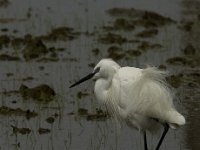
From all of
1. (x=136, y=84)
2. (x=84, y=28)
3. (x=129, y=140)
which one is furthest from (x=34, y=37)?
(x=136, y=84)

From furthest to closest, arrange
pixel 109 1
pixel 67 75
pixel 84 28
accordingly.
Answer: pixel 109 1
pixel 84 28
pixel 67 75

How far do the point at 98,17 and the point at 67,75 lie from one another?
5.60 metres

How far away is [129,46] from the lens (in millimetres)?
15906

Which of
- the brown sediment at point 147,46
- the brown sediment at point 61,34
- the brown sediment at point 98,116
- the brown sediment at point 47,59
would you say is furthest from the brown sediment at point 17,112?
the brown sediment at point 61,34

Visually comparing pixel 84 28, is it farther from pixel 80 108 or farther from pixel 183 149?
pixel 183 149

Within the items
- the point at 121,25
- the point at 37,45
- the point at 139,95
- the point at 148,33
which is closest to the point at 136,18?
the point at 121,25

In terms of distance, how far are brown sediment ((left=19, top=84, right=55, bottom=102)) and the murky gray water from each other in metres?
0.09

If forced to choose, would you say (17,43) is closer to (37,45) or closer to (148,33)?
(37,45)

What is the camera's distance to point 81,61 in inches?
573

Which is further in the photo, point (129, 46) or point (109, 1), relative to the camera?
point (109, 1)

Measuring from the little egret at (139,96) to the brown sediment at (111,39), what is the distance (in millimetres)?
6561

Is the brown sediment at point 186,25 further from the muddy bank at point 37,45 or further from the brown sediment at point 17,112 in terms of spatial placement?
the brown sediment at point 17,112

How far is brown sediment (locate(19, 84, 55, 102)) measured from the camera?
12.1 m

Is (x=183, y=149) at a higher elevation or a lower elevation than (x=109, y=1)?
lower
